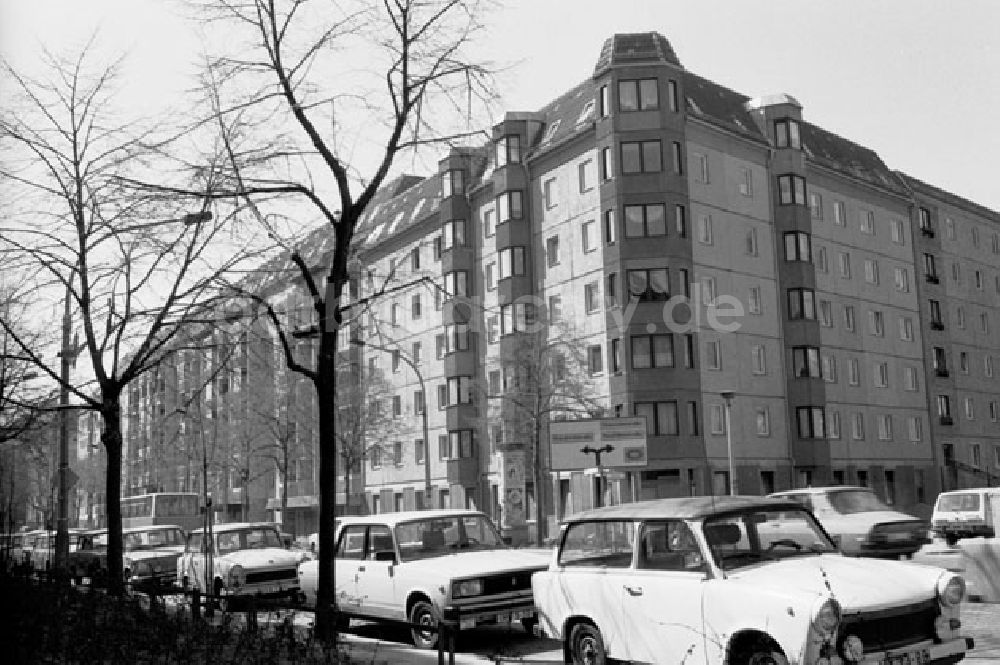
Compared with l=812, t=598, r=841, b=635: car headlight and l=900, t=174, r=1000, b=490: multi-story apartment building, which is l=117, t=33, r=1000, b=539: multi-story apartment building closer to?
l=900, t=174, r=1000, b=490: multi-story apartment building

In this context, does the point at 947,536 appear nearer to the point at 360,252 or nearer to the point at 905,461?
the point at 360,252

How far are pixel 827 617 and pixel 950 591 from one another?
127 cm

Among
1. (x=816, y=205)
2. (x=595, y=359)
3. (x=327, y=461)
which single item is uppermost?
(x=816, y=205)

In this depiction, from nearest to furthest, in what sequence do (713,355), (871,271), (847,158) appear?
(713,355) → (871,271) → (847,158)

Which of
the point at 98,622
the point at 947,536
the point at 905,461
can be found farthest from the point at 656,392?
the point at 98,622

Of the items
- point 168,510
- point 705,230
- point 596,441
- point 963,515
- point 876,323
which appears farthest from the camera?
point 876,323

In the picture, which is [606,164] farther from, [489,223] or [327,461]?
[327,461]

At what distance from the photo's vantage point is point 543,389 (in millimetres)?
41250

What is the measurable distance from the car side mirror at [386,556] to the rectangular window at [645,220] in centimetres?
3196

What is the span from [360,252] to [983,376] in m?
59.3

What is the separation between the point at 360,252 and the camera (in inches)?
524

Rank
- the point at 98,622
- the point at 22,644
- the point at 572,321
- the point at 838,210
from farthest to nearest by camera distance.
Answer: the point at 838,210 < the point at 572,321 < the point at 98,622 < the point at 22,644

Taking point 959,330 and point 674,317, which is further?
point 959,330

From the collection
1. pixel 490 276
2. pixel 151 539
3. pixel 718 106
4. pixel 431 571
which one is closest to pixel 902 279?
pixel 718 106
